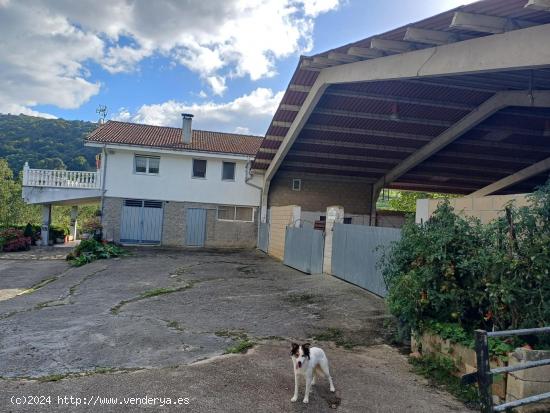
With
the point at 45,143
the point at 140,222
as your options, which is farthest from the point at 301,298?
the point at 45,143

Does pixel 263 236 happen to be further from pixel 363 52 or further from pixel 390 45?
pixel 390 45

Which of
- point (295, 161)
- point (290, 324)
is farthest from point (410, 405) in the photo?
point (295, 161)

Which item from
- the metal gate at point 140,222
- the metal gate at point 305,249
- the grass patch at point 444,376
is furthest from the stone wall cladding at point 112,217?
the grass patch at point 444,376

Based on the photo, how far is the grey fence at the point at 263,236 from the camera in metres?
18.4

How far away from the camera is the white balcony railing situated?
18.9m

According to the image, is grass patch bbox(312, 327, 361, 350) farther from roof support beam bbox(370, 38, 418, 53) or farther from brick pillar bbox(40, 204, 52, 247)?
brick pillar bbox(40, 204, 52, 247)

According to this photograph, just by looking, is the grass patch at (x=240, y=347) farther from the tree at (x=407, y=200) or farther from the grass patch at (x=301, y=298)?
the tree at (x=407, y=200)

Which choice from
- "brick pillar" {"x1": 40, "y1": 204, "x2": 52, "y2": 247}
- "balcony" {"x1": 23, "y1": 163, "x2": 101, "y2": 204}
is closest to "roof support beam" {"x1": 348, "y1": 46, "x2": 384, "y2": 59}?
"balcony" {"x1": 23, "y1": 163, "x2": 101, "y2": 204}

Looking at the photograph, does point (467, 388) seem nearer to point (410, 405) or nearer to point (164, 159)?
point (410, 405)

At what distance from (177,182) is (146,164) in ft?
5.70

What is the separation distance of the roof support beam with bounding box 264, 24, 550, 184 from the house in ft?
36.4

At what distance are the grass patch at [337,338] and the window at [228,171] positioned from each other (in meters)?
15.0

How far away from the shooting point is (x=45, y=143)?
35.5m

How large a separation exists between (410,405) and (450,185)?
61.5 ft
